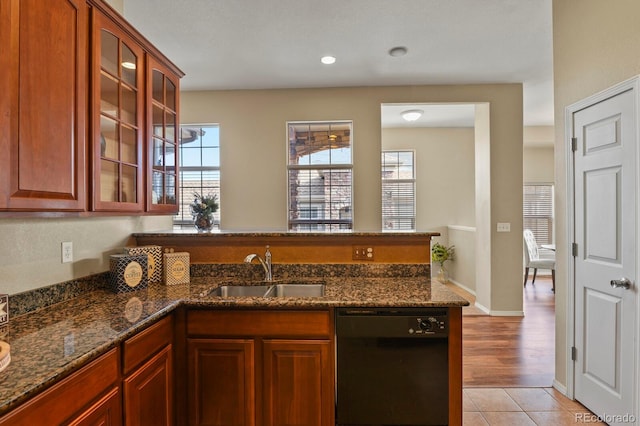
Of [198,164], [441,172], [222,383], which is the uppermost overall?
[441,172]

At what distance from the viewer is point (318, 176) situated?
4637 mm

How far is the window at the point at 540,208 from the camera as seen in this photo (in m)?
6.90

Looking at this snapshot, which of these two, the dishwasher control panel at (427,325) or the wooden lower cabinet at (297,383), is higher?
the dishwasher control panel at (427,325)

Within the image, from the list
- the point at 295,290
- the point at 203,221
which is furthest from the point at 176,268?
the point at 295,290

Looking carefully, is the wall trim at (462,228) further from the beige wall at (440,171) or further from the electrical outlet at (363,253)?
the electrical outlet at (363,253)

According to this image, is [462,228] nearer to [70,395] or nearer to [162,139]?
[162,139]

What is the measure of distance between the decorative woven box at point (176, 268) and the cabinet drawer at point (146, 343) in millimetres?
489

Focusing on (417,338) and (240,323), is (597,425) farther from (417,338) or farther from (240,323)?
(240,323)

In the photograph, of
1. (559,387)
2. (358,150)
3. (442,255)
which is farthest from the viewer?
(442,255)

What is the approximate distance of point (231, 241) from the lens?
2.42 m

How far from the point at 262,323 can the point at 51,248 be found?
1132 mm

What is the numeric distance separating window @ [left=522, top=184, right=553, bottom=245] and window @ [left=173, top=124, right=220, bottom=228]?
6024mm

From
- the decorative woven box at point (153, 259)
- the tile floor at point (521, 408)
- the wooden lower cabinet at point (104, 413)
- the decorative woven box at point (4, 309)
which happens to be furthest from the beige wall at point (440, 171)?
the decorative woven box at point (4, 309)

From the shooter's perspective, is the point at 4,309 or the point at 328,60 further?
the point at 328,60
